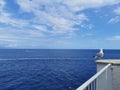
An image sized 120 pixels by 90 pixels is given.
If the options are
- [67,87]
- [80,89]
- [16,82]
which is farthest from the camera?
[16,82]

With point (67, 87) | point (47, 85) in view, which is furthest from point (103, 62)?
point (47, 85)

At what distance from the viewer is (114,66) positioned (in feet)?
14.8

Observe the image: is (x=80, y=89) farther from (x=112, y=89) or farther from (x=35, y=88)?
(x=35, y=88)

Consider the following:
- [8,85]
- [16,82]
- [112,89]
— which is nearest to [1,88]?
[8,85]

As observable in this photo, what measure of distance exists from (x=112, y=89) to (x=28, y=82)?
28.7m

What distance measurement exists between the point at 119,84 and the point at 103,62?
0.67 metres

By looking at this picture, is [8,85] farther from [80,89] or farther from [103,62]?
[80,89]

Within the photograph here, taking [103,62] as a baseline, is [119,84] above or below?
below

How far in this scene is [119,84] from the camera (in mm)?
4512

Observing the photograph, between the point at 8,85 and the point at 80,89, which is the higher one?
the point at 80,89

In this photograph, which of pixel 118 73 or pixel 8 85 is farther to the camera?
pixel 8 85

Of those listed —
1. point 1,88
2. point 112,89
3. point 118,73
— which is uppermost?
point 118,73

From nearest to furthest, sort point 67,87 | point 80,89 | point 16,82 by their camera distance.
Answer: point 80,89
point 67,87
point 16,82

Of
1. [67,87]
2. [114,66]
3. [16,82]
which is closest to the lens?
[114,66]
